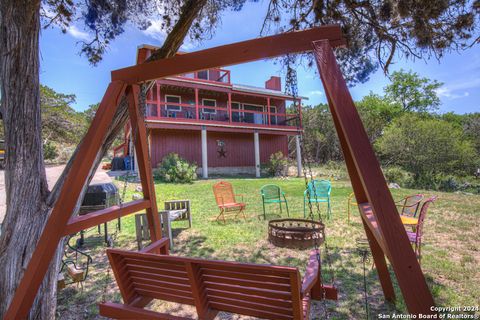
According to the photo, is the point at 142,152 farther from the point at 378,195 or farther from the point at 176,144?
the point at 176,144

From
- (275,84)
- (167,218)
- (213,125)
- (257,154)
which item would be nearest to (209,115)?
(213,125)

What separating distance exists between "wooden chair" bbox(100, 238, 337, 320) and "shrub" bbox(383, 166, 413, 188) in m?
12.4

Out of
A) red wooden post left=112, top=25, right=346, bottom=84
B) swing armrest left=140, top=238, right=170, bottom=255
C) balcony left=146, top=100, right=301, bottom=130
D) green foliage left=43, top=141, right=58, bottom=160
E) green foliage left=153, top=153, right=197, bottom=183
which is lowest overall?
swing armrest left=140, top=238, right=170, bottom=255

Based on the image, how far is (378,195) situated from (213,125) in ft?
45.5

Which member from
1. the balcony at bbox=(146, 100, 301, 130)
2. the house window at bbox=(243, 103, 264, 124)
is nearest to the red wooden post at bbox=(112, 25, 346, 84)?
the balcony at bbox=(146, 100, 301, 130)

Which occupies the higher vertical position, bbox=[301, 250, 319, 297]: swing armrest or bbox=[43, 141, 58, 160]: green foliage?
bbox=[43, 141, 58, 160]: green foliage

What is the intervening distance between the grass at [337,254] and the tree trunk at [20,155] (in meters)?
0.67

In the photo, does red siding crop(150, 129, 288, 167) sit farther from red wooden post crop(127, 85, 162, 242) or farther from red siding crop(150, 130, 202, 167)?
red wooden post crop(127, 85, 162, 242)

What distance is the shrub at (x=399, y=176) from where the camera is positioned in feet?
40.6

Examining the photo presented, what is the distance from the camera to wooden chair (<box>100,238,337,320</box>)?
1546 millimetres

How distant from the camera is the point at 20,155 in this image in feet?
7.30

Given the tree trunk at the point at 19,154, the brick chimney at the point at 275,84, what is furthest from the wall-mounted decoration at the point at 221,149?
the tree trunk at the point at 19,154

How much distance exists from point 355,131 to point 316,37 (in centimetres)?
72

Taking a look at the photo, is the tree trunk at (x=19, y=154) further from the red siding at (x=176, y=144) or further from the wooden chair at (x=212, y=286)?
the red siding at (x=176, y=144)
